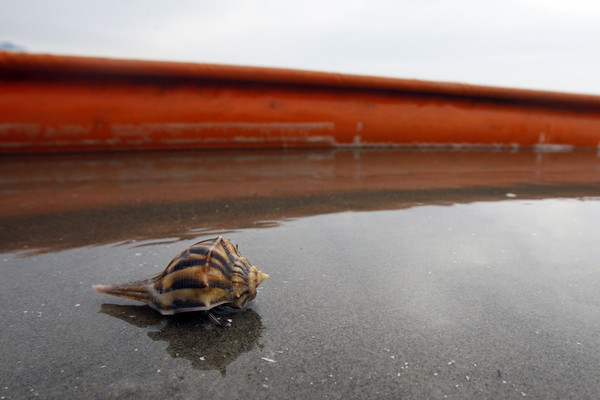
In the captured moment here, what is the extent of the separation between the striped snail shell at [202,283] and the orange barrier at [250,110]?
10.1 ft

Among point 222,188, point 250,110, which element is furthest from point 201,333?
point 250,110

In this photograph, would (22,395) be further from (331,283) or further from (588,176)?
(588,176)

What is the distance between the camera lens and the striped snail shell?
3.56 ft

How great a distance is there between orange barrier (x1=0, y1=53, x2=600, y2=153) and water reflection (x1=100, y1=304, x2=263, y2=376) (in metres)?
3.08

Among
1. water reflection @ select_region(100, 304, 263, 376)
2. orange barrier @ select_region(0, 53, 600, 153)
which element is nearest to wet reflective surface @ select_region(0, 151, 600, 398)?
water reflection @ select_region(100, 304, 263, 376)

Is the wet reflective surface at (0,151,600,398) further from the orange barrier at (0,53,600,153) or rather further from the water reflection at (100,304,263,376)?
the orange barrier at (0,53,600,153)

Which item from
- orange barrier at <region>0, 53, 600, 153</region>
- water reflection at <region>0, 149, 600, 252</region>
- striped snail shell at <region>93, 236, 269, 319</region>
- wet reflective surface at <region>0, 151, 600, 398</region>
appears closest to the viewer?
wet reflective surface at <region>0, 151, 600, 398</region>

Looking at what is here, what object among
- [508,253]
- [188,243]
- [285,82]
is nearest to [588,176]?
[508,253]

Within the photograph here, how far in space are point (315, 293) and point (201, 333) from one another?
16.0 inches

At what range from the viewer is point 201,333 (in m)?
1.08

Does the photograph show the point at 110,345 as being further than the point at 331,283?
No

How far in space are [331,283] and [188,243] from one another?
0.70 metres

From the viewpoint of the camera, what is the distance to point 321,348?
1.03 metres

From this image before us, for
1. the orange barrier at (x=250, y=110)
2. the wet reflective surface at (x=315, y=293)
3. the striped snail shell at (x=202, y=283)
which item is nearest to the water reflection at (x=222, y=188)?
the wet reflective surface at (x=315, y=293)
